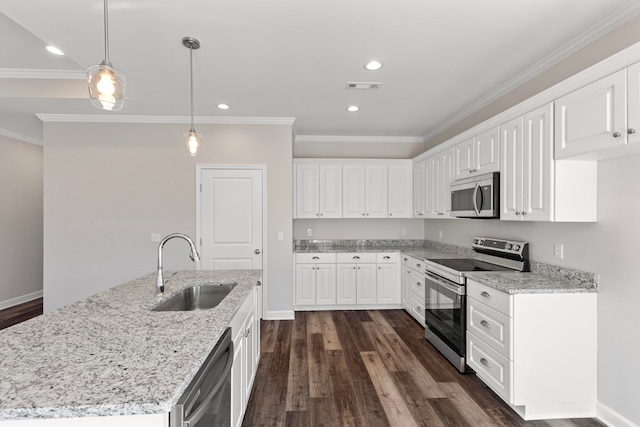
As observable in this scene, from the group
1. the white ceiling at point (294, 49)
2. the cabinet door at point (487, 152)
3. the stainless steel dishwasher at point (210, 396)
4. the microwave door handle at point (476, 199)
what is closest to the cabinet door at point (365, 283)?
the microwave door handle at point (476, 199)

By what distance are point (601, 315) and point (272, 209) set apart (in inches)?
135

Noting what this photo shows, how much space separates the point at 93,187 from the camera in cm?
408

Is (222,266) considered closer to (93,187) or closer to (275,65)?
(93,187)

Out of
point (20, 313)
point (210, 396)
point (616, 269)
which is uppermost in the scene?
point (616, 269)

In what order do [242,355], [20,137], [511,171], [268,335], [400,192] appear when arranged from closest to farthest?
[242,355] → [511,171] → [268,335] → [400,192] → [20,137]

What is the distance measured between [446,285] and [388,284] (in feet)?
5.27

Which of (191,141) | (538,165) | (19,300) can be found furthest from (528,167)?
(19,300)

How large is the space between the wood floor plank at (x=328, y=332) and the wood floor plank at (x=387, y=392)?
0.37 metres

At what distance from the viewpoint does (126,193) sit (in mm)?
4109

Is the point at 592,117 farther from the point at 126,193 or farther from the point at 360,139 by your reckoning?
the point at 126,193

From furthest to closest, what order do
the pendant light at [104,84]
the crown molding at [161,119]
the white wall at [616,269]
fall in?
the crown molding at [161,119]
the white wall at [616,269]
the pendant light at [104,84]

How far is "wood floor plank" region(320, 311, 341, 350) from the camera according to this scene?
11.0ft

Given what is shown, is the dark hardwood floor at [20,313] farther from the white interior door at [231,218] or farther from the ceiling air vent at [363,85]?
the ceiling air vent at [363,85]

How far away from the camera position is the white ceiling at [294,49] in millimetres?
1938
